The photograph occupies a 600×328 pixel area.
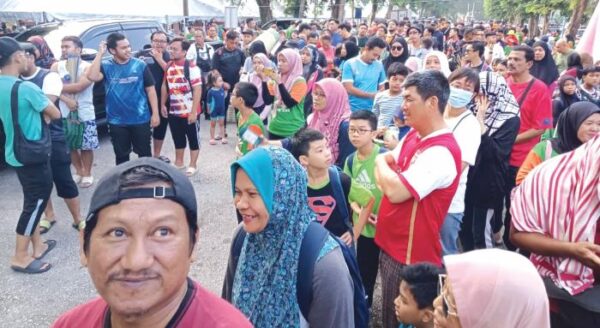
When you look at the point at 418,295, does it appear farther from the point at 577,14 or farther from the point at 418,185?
the point at 577,14

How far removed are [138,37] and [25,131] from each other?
5163 millimetres

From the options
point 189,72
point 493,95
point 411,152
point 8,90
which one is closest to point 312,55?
point 189,72

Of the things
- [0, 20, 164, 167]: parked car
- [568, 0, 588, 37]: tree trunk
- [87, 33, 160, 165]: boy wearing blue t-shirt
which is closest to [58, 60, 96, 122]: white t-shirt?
[87, 33, 160, 165]: boy wearing blue t-shirt

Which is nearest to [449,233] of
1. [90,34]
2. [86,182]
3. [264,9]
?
[86,182]

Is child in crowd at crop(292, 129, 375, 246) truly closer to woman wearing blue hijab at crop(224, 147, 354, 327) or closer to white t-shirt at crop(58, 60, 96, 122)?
woman wearing blue hijab at crop(224, 147, 354, 327)

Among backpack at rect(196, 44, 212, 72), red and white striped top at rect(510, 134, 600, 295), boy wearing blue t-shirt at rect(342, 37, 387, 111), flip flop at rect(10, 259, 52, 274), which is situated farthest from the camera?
backpack at rect(196, 44, 212, 72)

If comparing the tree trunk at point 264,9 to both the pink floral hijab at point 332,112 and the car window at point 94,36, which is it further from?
the pink floral hijab at point 332,112

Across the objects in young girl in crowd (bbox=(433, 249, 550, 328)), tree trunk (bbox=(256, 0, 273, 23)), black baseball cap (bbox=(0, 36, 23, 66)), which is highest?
tree trunk (bbox=(256, 0, 273, 23))

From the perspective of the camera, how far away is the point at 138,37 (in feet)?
27.6

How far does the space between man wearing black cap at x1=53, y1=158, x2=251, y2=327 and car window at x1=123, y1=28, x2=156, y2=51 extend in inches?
302

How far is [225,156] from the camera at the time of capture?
7238 mm

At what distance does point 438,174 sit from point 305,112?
3.06 m

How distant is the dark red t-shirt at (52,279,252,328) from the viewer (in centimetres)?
122

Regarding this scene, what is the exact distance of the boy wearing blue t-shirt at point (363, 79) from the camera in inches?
216
